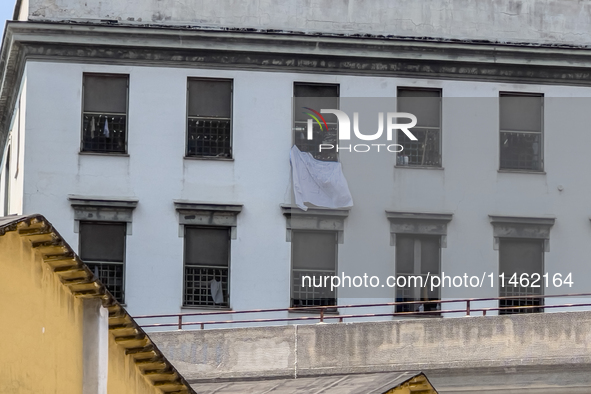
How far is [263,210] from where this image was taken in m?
32.4

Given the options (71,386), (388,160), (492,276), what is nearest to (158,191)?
(388,160)

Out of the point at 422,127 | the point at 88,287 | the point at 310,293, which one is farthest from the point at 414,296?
the point at 88,287

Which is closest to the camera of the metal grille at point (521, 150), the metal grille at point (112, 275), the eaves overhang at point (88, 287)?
the eaves overhang at point (88, 287)

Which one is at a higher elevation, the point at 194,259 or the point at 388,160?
the point at 388,160

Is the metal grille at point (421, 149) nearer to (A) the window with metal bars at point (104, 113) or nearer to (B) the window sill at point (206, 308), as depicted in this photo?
(B) the window sill at point (206, 308)

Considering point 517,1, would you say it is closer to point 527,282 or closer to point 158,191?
point 527,282

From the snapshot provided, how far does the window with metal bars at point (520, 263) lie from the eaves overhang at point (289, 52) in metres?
3.68

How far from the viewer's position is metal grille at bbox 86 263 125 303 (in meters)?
31.6

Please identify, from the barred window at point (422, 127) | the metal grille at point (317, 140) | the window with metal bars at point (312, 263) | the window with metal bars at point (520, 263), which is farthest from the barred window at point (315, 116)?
the window with metal bars at point (520, 263)

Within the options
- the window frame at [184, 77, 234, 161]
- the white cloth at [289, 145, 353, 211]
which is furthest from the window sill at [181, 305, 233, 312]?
the window frame at [184, 77, 234, 161]

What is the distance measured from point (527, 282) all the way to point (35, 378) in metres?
21.2

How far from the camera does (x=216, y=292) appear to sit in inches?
1262

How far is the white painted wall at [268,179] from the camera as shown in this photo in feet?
105

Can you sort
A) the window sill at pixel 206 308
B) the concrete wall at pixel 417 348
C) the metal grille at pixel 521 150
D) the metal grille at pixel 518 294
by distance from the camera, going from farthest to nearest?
the metal grille at pixel 521 150 < the metal grille at pixel 518 294 < the window sill at pixel 206 308 < the concrete wall at pixel 417 348
